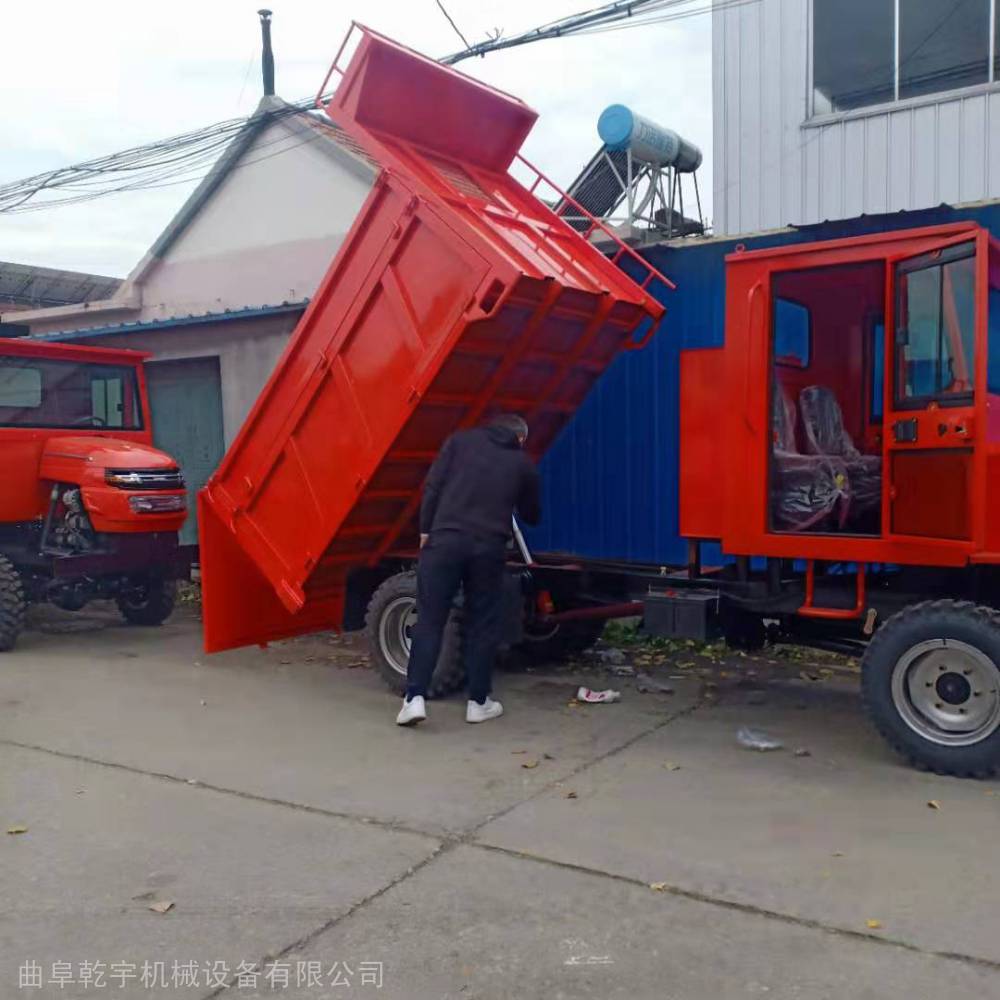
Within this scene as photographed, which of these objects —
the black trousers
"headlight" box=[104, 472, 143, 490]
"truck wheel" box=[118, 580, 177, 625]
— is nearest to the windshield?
"headlight" box=[104, 472, 143, 490]

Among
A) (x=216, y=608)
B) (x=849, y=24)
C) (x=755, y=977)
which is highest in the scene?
(x=849, y=24)

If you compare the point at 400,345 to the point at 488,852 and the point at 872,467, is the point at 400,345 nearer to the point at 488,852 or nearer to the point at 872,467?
the point at 872,467

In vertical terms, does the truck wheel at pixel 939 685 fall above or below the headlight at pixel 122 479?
below

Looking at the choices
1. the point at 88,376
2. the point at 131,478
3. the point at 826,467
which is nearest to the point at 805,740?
the point at 826,467

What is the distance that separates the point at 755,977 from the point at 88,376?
7903 mm

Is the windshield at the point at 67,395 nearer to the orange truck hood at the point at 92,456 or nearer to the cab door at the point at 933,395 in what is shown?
the orange truck hood at the point at 92,456

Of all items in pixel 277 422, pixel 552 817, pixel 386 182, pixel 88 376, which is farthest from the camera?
pixel 88 376

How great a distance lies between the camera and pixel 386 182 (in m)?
6.21

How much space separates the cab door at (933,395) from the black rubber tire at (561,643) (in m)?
2.75

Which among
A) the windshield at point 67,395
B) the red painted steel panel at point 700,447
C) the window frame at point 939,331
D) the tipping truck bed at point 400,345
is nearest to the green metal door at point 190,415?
the windshield at point 67,395

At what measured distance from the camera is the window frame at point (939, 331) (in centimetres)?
497

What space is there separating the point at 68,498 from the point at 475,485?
4.23 metres

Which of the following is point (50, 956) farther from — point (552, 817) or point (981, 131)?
point (981, 131)

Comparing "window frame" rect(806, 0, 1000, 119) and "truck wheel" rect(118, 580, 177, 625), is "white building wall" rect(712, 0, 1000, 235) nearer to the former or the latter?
"window frame" rect(806, 0, 1000, 119)
